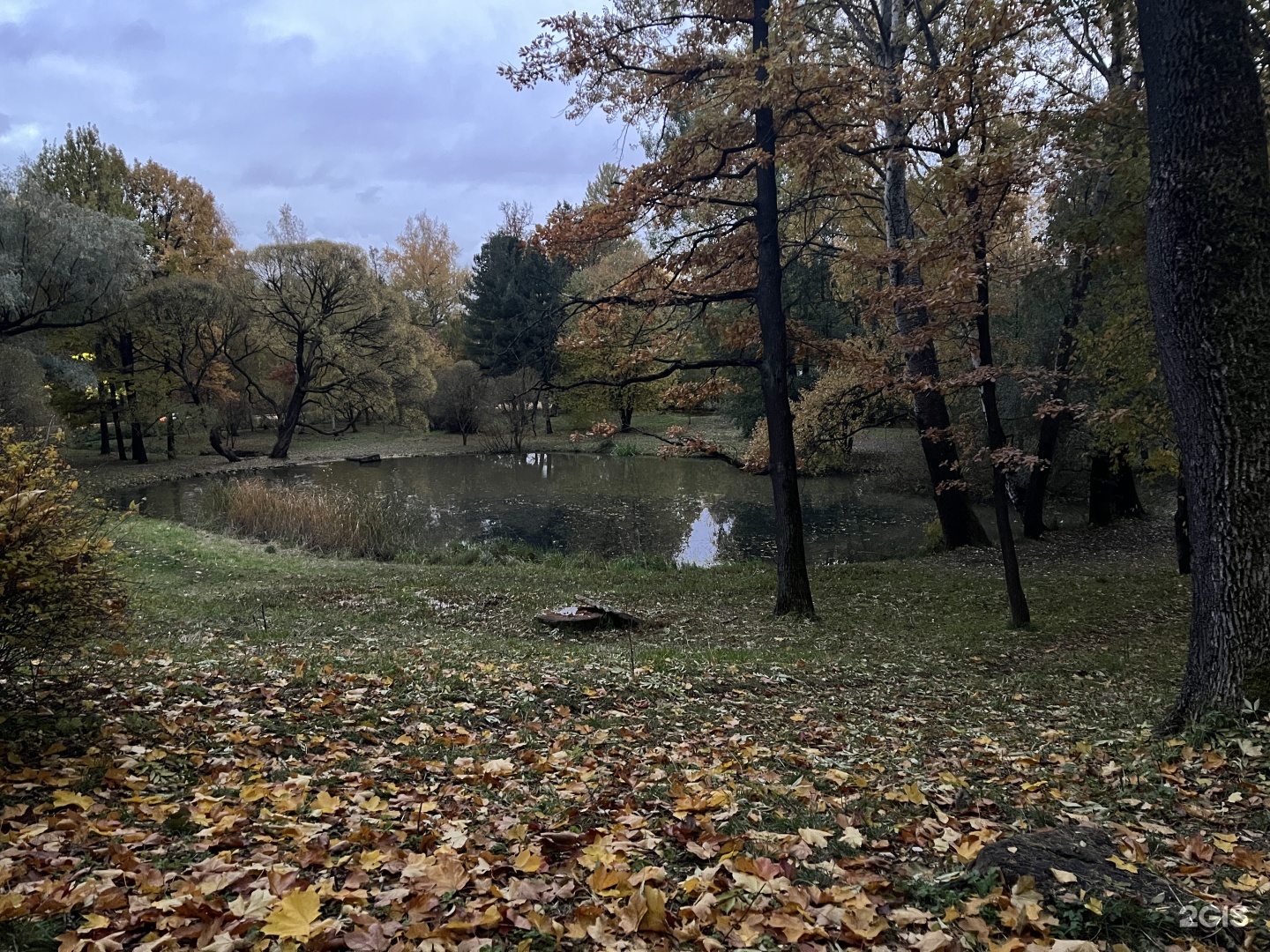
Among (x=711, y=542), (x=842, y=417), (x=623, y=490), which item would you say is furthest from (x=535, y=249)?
(x=623, y=490)

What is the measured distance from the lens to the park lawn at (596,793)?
230cm

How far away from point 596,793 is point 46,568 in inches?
113

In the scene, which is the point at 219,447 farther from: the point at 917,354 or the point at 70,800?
the point at 70,800

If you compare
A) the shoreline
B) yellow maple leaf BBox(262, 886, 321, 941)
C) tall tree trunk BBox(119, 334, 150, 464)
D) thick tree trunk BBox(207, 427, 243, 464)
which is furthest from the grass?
thick tree trunk BBox(207, 427, 243, 464)

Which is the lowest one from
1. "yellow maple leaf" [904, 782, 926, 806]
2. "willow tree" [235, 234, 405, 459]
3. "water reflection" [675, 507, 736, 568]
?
"water reflection" [675, 507, 736, 568]

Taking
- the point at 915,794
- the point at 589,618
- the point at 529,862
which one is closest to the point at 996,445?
the point at 589,618

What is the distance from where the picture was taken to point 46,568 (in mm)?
3592

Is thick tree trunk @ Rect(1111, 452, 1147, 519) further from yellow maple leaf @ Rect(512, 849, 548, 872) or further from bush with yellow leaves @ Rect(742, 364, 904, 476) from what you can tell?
yellow maple leaf @ Rect(512, 849, 548, 872)

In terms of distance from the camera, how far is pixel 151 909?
231 centimetres

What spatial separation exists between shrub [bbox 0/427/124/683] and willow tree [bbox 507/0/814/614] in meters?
6.73

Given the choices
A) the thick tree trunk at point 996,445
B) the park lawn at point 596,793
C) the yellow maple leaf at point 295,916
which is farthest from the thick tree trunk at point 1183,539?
the yellow maple leaf at point 295,916

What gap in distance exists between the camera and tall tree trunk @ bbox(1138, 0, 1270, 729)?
4.13 m

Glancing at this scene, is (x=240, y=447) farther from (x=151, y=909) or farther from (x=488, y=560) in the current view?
(x=151, y=909)

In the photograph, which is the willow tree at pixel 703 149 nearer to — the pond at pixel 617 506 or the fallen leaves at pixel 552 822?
the fallen leaves at pixel 552 822
